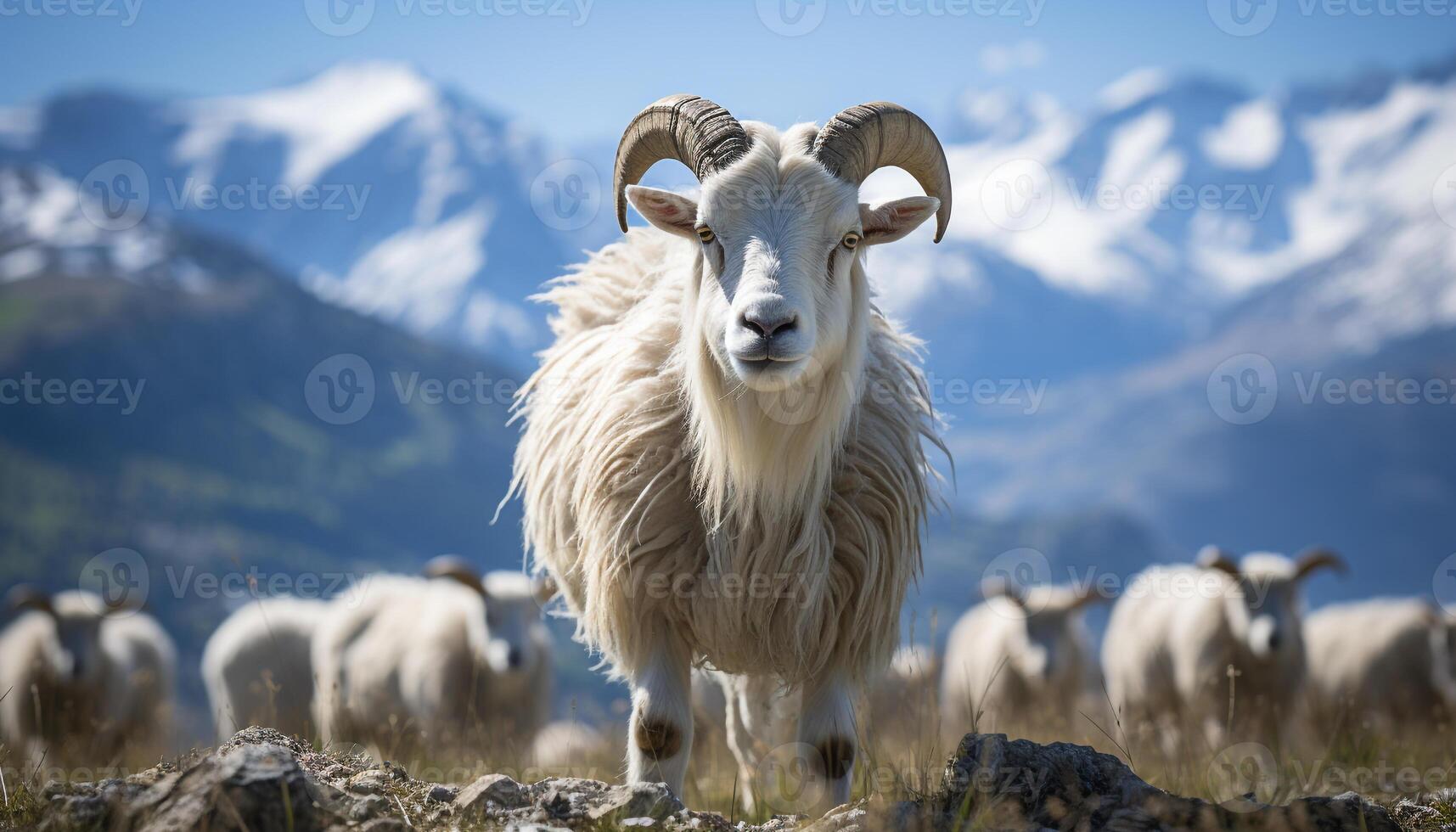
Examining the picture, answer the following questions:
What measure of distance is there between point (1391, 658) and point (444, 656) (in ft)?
39.0

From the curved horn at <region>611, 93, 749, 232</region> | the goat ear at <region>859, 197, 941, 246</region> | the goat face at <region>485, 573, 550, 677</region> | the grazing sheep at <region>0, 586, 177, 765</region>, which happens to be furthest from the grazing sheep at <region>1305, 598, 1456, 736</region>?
the grazing sheep at <region>0, 586, 177, 765</region>

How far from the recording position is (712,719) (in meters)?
10.6

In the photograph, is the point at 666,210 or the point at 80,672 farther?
the point at 80,672

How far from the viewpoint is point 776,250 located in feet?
15.3

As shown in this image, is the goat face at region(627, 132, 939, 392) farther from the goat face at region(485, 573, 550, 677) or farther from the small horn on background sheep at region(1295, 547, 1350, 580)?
the small horn on background sheep at region(1295, 547, 1350, 580)

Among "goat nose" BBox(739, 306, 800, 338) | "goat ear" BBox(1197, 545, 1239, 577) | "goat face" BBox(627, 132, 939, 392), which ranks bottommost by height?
"goat ear" BBox(1197, 545, 1239, 577)

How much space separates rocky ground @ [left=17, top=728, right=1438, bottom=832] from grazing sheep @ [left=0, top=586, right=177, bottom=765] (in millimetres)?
10266

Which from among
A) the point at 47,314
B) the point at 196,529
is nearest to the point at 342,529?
the point at 196,529

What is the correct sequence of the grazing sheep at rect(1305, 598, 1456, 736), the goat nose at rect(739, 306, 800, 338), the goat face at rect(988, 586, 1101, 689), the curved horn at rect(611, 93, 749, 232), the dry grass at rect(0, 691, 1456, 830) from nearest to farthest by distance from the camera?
1. the dry grass at rect(0, 691, 1456, 830)
2. the goat nose at rect(739, 306, 800, 338)
3. the curved horn at rect(611, 93, 749, 232)
4. the grazing sheep at rect(1305, 598, 1456, 736)
5. the goat face at rect(988, 586, 1101, 689)

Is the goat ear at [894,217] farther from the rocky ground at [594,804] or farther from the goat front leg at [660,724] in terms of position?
the rocky ground at [594,804]

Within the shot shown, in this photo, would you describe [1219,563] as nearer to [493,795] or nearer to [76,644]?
[493,795]

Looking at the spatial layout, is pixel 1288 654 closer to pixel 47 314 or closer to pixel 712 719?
pixel 712 719

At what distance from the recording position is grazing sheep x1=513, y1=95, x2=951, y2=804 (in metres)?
4.79

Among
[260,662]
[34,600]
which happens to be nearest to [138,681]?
[260,662]
